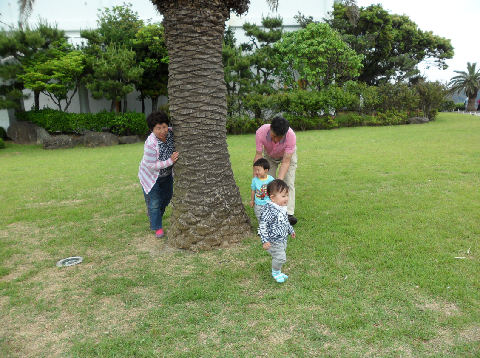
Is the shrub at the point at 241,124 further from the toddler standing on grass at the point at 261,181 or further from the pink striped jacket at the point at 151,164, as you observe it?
the toddler standing on grass at the point at 261,181

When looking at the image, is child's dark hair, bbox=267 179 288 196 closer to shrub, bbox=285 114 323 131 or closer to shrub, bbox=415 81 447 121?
shrub, bbox=285 114 323 131

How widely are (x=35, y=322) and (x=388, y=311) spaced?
2.90 meters

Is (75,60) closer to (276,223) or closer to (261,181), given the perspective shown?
(261,181)

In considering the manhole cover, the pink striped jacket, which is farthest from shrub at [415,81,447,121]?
the manhole cover

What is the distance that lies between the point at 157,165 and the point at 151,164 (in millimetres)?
92

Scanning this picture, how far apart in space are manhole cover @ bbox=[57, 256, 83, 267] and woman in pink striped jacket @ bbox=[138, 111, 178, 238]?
0.99 m

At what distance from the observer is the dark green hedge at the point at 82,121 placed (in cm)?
1541

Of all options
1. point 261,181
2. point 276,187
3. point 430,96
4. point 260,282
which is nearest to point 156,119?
point 261,181

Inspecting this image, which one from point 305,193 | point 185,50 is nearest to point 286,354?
point 185,50

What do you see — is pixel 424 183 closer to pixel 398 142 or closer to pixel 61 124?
pixel 398 142

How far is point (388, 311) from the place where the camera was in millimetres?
2930

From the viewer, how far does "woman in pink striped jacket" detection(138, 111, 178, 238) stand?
445cm

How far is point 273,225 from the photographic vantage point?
3367mm

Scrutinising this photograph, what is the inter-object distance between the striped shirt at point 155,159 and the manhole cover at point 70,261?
1.10 metres
